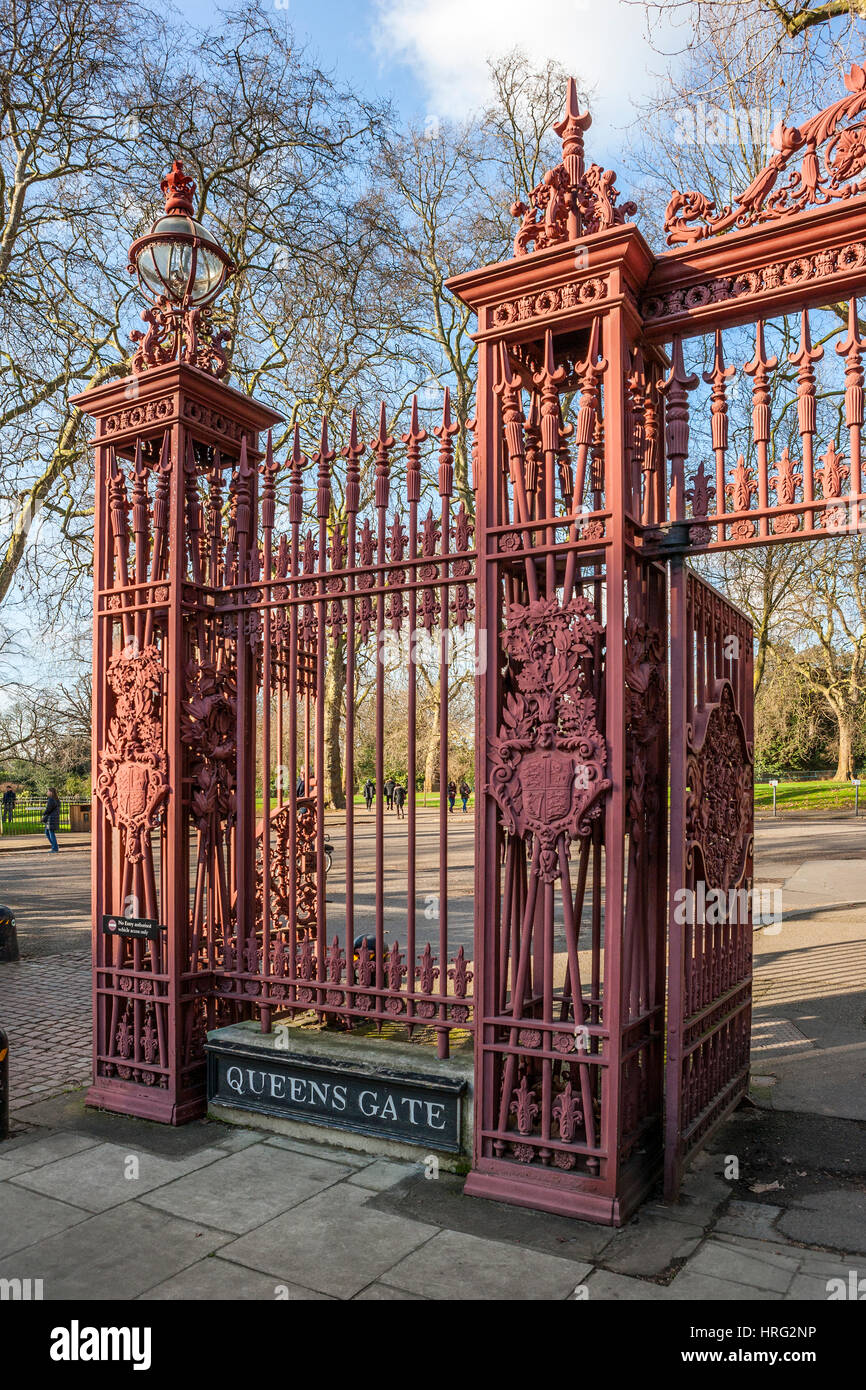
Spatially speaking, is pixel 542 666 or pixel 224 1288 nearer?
pixel 224 1288

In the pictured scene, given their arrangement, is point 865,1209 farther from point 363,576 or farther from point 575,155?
point 575,155

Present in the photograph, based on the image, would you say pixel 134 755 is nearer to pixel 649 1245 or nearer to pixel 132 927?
pixel 132 927

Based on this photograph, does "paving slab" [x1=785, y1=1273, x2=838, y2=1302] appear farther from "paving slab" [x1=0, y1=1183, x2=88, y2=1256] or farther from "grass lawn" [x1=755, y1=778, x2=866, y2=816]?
"grass lawn" [x1=755, y1=778, x2=866, y2=816]

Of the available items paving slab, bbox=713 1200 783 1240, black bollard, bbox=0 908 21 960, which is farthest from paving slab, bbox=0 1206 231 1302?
black bollard, bbox=0 908 21 960

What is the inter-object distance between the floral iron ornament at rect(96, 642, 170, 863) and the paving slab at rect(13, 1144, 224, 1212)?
1652 millimetres

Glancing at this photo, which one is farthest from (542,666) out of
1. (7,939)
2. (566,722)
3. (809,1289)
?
(7,939)

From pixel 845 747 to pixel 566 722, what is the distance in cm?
4427

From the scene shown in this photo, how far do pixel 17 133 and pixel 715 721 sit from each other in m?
13.5

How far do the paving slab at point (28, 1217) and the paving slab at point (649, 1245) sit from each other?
2.32 metres

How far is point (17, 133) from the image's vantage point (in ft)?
42.8

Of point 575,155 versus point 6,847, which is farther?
point 6,847

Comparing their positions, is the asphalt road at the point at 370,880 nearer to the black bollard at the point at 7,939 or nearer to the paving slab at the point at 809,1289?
the black bollard at the point at 7,939

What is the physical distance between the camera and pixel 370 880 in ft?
58.7

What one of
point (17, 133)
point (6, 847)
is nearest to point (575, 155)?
point (17, 133)
